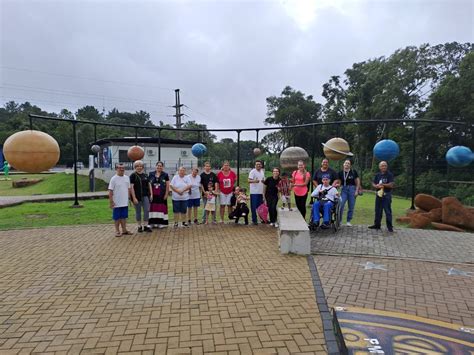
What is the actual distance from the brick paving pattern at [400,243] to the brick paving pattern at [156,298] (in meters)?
1.24

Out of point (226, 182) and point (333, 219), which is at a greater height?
point (226, 182)

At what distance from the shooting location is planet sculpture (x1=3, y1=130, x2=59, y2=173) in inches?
301

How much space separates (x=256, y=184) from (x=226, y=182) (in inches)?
31.1

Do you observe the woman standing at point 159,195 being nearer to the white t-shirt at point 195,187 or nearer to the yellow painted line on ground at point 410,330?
the white t-shirt at point 195,187

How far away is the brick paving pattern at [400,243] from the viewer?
6.89 metres

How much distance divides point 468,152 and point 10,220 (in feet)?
45.0

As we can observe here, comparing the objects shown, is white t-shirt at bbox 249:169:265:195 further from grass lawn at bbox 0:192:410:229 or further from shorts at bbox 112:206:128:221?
shorts at bbox 112:206:128:221

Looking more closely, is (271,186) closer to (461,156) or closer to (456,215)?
(456,215)

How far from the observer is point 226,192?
952 centimetres

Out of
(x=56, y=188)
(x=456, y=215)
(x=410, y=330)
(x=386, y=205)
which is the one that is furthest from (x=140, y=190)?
(x=56, y=188)

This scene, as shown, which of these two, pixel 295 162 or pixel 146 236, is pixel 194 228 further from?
pixel 295 162

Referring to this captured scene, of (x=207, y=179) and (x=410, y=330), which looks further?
(x=207, y=179)

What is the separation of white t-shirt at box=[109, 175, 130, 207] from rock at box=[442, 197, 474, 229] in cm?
812

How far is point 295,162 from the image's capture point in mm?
12875
